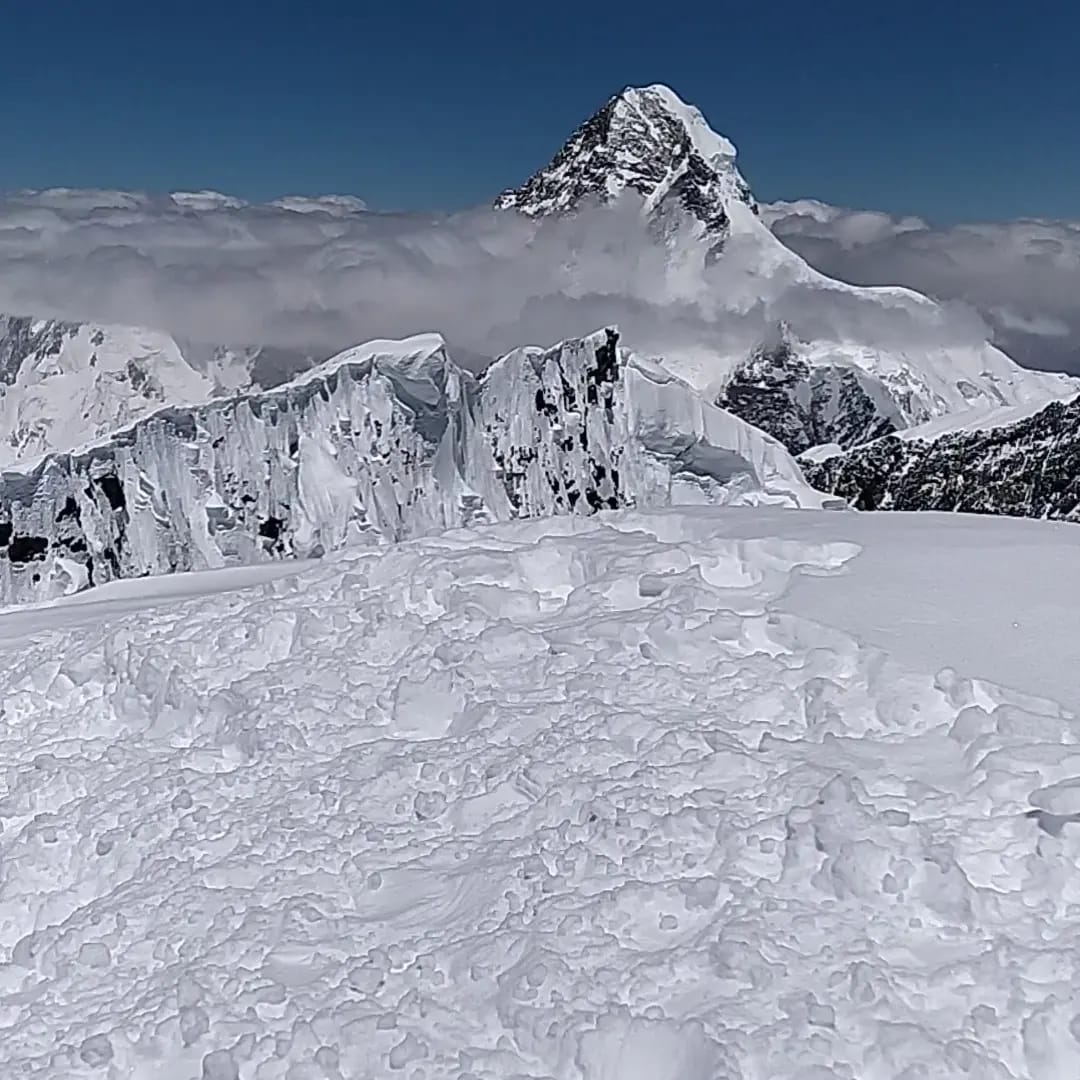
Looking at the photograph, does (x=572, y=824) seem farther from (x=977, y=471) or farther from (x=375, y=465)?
(x=977, y=471)

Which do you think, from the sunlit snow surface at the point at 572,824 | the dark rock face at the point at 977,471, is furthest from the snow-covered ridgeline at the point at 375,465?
the dark rock face at the point at 977,471

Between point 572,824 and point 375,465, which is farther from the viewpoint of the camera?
point 375,465

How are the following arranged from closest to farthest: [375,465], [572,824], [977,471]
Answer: [572,824] → [375,465] → [977,471]

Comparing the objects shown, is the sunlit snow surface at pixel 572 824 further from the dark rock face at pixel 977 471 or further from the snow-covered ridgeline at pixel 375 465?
the dark rock face at pixel 977 471

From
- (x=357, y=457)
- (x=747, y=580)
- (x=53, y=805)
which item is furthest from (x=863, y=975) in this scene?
(x=357, y=457)

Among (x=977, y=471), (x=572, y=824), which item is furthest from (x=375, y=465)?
(x=977, y=471)

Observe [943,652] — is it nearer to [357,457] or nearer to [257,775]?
[257,775]

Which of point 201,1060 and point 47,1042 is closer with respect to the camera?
point 201,1060
